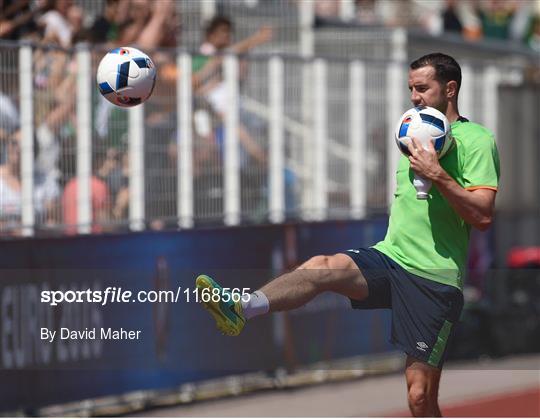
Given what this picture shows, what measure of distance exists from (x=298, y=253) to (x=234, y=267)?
0.98 m

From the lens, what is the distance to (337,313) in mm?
14852

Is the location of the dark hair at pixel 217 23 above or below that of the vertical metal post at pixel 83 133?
above

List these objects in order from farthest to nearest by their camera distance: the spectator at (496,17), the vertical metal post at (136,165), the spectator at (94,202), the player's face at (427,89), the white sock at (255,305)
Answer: the spectator at (496,17) → the vertical metal post at (136,165) → the spectator at (94,202) → the player's face at (427,89) → the white sock at (255,305)

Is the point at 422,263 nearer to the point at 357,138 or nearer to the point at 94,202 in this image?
the point at 94,202

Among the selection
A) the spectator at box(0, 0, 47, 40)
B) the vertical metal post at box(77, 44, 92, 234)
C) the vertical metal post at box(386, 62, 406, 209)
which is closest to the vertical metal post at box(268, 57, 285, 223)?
the vertical metal post at box(386, 62, 406, 209)

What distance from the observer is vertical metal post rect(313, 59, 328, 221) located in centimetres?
1477

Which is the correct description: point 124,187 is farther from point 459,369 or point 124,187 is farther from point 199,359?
point 459,369

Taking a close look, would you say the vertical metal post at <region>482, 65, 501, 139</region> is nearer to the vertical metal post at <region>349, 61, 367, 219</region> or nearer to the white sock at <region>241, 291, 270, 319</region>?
the vertical metal post at <region>349, 61, 367, 219</region>

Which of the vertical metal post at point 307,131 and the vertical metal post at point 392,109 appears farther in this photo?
the vertical metal post at point 392,109

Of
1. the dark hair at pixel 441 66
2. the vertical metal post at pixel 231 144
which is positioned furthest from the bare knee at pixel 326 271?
the vertical metal post at pixel 231 144

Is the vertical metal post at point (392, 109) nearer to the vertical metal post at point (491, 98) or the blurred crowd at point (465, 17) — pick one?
the vertical metal post at point (491, 98)

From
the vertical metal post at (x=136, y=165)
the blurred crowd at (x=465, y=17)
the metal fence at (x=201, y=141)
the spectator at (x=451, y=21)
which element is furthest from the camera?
the spectator at (x=451, y=21)

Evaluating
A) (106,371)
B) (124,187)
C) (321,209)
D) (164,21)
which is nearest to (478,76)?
(321,209)

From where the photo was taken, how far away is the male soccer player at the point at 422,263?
8406 millimetres
